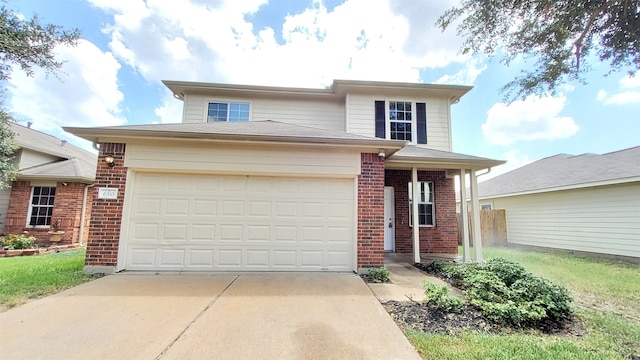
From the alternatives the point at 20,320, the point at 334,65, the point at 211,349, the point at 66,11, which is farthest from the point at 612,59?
the point at 66,11

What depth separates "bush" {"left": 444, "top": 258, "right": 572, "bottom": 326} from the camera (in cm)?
→ 368

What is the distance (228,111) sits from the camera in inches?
390

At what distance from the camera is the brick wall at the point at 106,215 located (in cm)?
558

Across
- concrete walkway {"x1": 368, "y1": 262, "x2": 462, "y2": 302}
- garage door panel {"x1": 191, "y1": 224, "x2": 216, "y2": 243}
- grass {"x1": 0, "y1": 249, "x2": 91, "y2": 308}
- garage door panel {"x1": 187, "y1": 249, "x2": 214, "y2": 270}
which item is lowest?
concrete walkway {"x1": 368, "y1": 262, "x2": 462, "y2": 302}

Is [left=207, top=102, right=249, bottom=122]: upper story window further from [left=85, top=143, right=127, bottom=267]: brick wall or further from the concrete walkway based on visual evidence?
the concrete walkway

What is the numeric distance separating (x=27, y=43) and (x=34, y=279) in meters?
5.76

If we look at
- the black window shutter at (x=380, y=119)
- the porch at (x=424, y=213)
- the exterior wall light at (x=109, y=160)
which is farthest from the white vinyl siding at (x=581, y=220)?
the exterior wall light at (x=109, y=160)

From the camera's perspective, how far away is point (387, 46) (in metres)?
9.35

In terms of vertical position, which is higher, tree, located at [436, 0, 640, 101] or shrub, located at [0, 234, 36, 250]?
tree, located at [436, 0, 640, 101]

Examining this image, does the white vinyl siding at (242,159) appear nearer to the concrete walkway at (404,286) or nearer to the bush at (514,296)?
the concrete walkway at (404,286)

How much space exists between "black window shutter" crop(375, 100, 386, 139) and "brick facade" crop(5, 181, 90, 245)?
38.0 ft

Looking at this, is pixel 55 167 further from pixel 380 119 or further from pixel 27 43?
pixel 380 119

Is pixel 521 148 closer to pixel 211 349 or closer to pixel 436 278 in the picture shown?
pixel 436 278

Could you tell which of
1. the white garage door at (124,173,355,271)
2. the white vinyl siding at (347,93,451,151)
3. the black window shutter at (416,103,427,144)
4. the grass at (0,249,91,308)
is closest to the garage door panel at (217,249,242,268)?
the white garage door at (124,173,355,271)
